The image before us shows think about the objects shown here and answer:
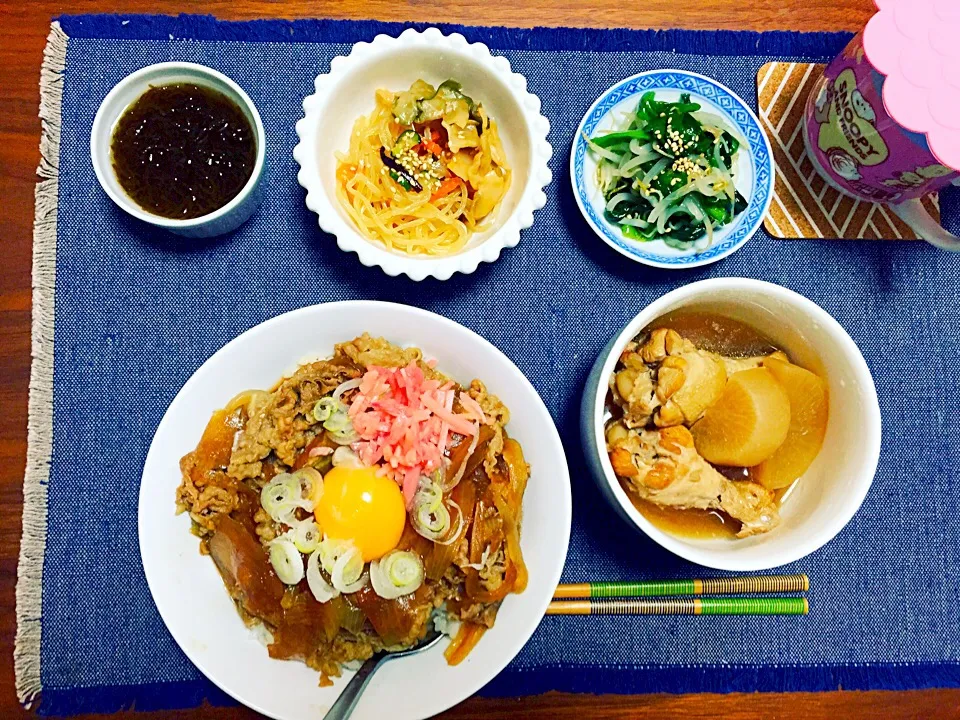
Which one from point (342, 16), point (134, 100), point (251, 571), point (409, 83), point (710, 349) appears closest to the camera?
point (251, 571)

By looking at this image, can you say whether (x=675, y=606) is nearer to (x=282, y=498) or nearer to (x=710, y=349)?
(x=710, y=349)

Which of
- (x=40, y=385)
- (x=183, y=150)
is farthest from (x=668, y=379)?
(x=40, y=385)

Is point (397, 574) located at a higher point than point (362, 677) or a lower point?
higher

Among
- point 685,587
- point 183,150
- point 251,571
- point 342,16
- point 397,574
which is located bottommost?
point 685,587

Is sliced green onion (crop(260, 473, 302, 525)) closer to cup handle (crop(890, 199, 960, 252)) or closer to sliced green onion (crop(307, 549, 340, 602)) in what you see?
sliced green onion (crop(307, 549, 340, 602))

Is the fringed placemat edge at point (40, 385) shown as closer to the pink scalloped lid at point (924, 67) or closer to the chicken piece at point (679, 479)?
the chicken piece at point (679, 479)

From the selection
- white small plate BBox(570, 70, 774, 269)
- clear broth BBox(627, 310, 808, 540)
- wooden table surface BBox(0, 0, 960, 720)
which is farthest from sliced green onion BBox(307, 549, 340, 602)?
white small plate BBox(570, 70, 774, 269)

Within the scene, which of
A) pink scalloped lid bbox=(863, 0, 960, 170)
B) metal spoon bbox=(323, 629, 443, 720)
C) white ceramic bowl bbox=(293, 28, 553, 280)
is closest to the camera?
pink scalloped lid bbox=(863, 0, 960, 170)

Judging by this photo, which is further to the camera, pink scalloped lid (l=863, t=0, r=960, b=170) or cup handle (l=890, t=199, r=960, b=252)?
cup handle (l=890, t=199, r=960, b=252)

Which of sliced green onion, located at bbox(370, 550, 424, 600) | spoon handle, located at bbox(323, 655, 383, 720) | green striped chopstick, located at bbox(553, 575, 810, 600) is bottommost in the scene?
spoon handle, located at bbox(323, 655, 383, 720)
